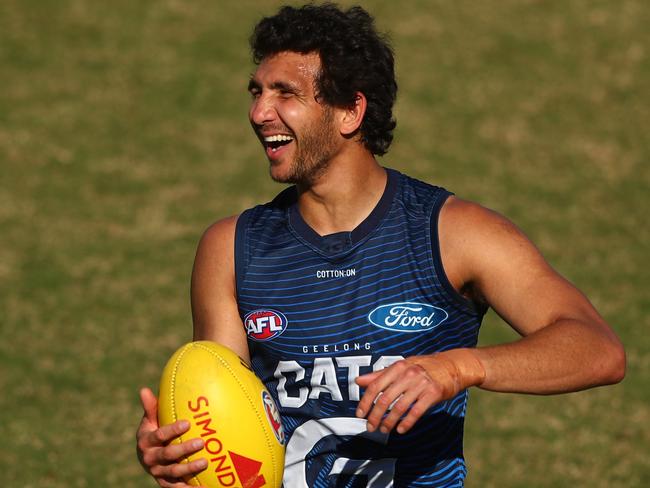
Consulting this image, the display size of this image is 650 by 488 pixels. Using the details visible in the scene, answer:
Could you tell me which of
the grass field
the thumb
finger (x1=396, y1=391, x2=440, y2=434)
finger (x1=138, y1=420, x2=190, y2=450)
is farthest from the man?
the grass field

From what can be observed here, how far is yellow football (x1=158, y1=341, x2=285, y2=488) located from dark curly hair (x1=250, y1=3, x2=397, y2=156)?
143cm

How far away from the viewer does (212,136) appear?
1605 cm

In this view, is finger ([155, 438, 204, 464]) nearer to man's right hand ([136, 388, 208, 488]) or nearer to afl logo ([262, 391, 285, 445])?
man's right hand ([136, 388, 208, 488])

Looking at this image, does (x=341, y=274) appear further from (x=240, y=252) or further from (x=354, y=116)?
(x=354, y=116)

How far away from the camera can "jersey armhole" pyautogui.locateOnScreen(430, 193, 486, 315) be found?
5.19m

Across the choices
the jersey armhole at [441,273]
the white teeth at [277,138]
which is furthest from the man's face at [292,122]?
the jersey armhole at [441,273]

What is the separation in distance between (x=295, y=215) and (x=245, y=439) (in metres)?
1.30

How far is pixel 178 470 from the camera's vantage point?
4.61 m

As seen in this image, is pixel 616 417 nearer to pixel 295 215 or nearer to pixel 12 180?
pixel 295 215

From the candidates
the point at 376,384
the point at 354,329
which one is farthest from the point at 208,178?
the point at 376,384

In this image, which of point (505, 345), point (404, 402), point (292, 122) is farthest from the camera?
point (292, 122)

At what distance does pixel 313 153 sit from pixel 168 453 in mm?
1604

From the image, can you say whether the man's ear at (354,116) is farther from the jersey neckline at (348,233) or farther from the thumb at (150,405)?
the thumb at (150,405)

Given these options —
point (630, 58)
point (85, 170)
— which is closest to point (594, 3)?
point (630, 58)
